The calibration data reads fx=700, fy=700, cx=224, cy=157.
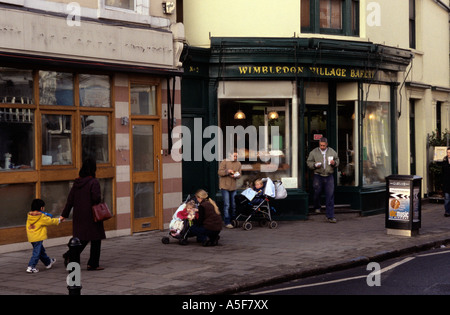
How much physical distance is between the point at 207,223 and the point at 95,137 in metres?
3.03

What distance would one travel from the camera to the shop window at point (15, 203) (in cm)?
1248

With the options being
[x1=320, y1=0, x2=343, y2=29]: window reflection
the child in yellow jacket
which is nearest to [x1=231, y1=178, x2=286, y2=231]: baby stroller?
[x1=320, y1=0, x2=343, y2=29]: window reflection

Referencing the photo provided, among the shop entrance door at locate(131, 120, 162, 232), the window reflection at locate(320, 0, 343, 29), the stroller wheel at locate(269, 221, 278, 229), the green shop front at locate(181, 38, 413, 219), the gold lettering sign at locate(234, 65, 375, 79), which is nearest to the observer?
the shop entrance door at locate(131, 120, 162, 232)

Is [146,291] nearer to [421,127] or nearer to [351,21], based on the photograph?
[351,21]

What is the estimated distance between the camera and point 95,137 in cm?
1423

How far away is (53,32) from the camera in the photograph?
1301 cm

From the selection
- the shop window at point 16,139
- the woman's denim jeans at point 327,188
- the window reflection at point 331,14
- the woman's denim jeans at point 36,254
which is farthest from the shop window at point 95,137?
the window reflection at point 331,14

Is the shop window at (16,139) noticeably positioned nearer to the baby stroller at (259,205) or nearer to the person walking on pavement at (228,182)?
the person walking on pavement at (228,182)

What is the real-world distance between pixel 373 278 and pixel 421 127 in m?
13.7

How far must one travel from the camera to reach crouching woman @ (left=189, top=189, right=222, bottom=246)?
13117mm

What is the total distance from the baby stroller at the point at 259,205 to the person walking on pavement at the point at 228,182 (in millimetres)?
218

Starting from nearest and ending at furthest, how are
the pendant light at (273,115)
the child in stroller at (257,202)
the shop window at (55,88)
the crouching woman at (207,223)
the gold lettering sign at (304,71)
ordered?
the crouching woman at (207,223)
the shop window at (55,88)
the child in stroller at (257,202)
the gold lettering sign at (304,71)
the pendant light at (273,115)

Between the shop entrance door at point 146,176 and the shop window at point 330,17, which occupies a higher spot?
the shop window at point 330,17

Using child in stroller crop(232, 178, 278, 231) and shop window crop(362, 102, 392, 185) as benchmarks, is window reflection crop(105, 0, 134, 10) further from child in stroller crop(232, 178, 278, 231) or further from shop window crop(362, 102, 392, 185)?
shop window crop(362, 102, 392, 185)
